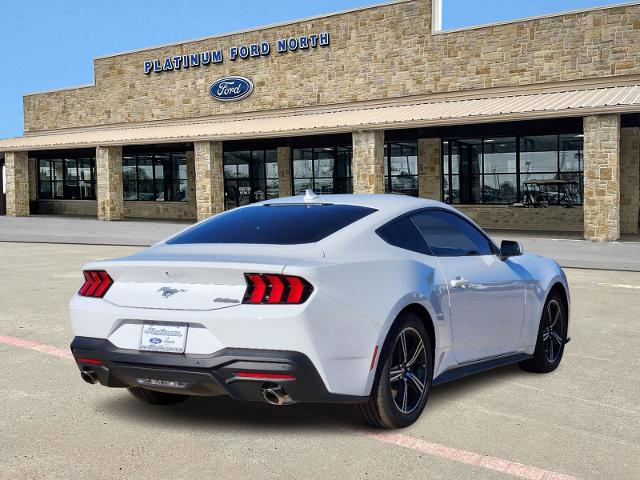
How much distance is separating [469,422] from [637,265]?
38.6 feet

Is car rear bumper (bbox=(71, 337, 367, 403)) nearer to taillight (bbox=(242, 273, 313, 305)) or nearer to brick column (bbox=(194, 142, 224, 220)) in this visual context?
taillight (bbox=(242, 273, 313, 305))

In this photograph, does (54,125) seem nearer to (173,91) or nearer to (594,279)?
(173,91)

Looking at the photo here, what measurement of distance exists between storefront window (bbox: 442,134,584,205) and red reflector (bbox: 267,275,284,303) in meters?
24.4

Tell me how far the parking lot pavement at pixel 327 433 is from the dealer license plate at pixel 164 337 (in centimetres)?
58

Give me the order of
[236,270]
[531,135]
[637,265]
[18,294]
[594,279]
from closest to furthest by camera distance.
Answer: 1. [236,270]
2. [18,294]
3. [594,279]
4. [637,265]
5. [531,135]

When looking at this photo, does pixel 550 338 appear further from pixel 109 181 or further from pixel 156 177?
pixel 156 177

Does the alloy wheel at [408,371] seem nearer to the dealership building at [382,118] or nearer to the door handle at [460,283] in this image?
the door handle at [460,283]

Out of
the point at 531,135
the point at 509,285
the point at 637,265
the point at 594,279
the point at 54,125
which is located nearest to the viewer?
the point at 509,285

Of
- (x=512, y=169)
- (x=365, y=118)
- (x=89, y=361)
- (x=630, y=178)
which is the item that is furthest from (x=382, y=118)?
(x=89, y=361)

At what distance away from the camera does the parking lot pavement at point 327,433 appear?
4.11 meters

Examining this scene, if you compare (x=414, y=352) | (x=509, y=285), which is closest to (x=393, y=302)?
(x=414, y=352)

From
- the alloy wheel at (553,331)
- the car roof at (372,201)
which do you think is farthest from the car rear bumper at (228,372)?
the alloy wheel at (553,331)

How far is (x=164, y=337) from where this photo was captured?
4.41 meters

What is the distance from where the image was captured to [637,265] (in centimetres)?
1544
